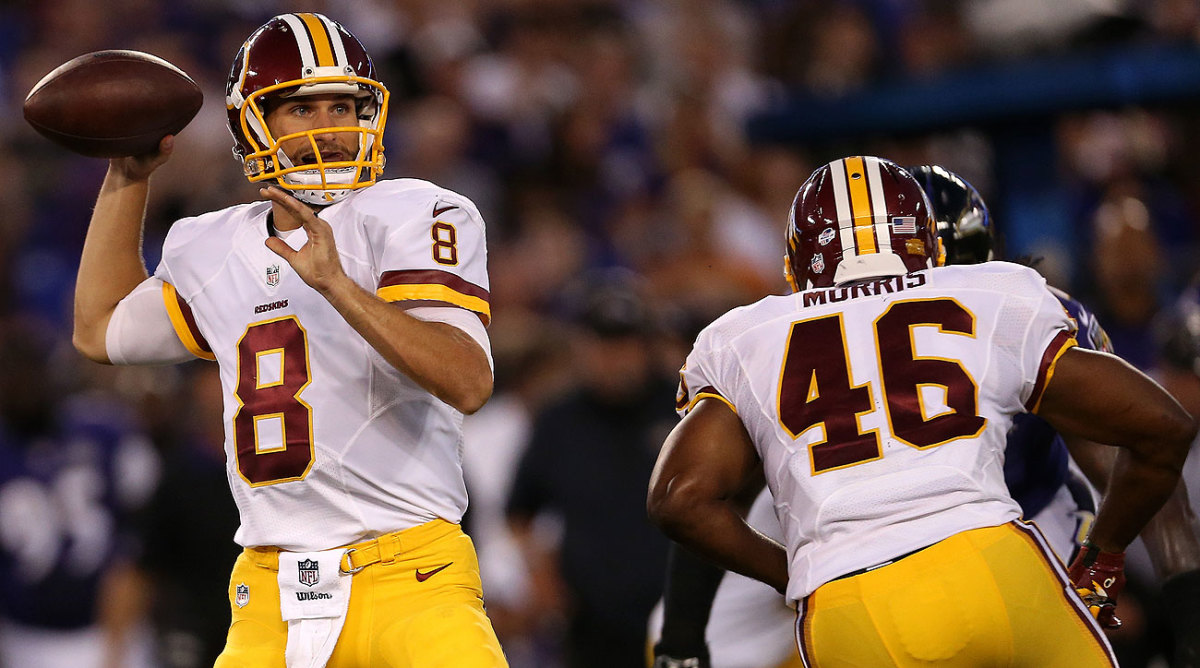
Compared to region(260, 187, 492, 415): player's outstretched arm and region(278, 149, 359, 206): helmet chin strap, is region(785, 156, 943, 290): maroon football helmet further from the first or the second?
region(278, 149, 359, 206): helmet chin strap

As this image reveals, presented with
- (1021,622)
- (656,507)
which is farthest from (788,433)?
(1021,622)

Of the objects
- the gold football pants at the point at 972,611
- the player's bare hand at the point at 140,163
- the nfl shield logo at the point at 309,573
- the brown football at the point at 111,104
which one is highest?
the brown football at the point at 111,104

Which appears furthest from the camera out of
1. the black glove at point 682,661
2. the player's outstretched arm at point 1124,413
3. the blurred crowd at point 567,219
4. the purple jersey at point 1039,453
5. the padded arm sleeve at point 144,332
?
the blurred crowd at point 567,219

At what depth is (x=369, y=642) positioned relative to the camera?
3.35 m

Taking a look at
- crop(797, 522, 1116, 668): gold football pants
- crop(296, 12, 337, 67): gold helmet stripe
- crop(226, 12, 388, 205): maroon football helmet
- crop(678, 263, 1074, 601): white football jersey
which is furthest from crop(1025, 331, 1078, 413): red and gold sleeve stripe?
crop(296, 12, 337, 67): gold helmet stripe

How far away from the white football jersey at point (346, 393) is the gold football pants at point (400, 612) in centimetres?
6

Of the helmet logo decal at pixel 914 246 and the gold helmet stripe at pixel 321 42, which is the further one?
the gold helmet stripe at pixel 321 42

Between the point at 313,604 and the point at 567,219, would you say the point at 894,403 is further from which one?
the point at 567,219

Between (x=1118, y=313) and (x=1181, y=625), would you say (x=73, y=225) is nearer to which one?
(x=1118, y=313)

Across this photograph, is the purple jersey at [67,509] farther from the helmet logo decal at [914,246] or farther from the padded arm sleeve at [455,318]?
the helmet logo decal at [914,246]

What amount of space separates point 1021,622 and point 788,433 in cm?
60

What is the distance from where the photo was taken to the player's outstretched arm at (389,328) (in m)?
3.20

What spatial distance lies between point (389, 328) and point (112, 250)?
1048 mm

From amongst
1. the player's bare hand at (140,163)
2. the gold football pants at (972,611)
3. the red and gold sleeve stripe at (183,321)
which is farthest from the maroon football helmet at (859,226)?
the player's bare hand at (140,163)
